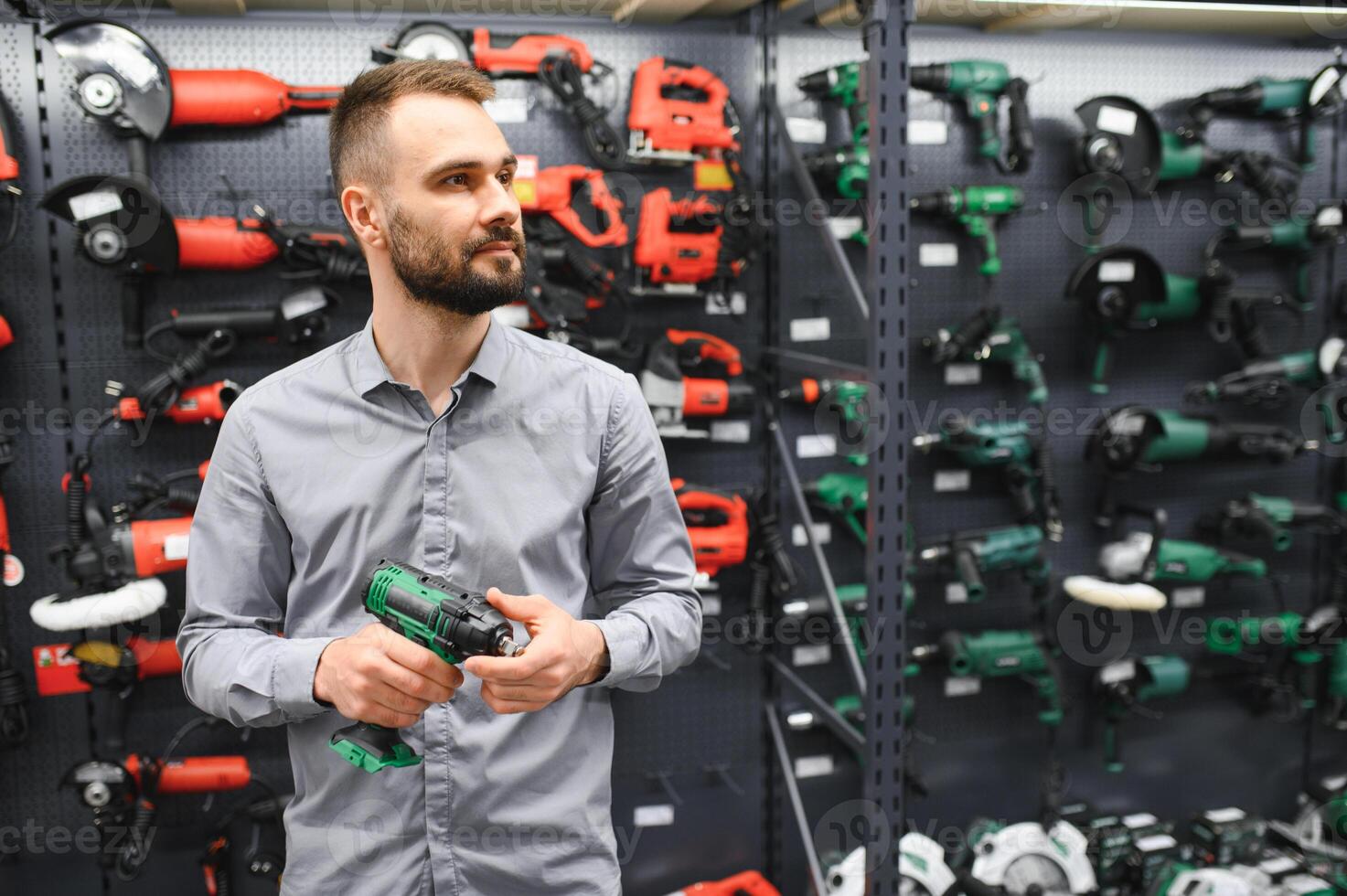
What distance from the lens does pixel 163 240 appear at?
246 centimetres

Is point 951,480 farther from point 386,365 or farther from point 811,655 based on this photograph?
point 386,365

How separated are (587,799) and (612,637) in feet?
0.89

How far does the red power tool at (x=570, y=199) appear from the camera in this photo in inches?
105

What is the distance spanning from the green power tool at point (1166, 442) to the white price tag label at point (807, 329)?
0.98m

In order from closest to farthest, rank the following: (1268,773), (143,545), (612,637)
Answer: (612,637) → (143,545) → (1268,773)

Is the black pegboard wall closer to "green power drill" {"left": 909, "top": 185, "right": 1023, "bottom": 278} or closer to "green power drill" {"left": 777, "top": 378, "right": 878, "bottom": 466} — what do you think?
"green power drill" {"left": 777, "top": 378, "right": 878, "bottom": 466}

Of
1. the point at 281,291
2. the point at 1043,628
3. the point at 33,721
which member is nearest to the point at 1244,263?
the point at 1043,628

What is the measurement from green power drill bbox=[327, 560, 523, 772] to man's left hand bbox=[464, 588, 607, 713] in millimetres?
20

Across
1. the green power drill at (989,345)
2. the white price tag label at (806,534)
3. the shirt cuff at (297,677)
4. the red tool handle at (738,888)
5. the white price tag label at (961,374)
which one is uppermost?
the green power drill at (989,345)

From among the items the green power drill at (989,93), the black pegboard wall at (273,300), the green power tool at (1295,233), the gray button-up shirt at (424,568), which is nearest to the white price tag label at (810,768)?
the black pegboard wall at (273,300)

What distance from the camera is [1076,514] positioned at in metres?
3.34

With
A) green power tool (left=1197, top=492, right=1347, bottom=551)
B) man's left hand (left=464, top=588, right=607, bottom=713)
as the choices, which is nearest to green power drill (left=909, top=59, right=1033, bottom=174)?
green power tool (left=1197, top=492, right=1347, bottom=551)

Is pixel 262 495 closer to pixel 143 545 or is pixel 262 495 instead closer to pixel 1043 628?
pixel 143 545

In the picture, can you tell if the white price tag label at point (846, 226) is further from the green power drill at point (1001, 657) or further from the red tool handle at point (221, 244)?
the red tool handle at point (221, 244)
